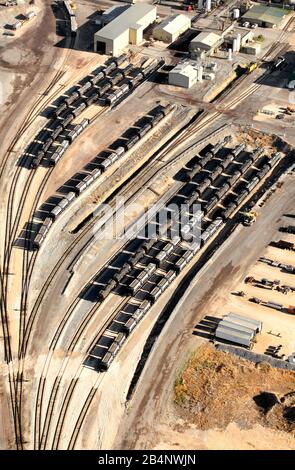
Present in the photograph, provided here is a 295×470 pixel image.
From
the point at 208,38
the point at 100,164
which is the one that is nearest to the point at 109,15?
the point at 208,38

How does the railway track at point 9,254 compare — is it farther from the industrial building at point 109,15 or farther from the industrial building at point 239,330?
the industrial building at point 239,330

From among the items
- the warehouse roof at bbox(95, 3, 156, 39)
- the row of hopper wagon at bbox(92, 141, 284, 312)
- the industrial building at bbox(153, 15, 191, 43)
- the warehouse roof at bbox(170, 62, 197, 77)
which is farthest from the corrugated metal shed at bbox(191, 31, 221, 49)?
the row of hopper wagon at bbox(92, 141, 284, 312)

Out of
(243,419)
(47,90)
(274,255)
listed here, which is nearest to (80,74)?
(47,90)

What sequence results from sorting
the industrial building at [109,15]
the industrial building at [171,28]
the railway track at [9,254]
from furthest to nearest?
the industrial building at [109,15] → the industrial building at [171,28] → the railway track at [9,254]

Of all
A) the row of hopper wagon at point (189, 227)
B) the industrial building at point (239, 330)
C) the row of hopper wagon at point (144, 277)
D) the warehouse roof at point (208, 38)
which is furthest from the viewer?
the warehouse roof at point (208, 38)

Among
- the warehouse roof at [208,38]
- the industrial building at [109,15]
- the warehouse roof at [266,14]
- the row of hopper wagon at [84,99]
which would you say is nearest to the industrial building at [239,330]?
the row of hopper wagon at [84,99]

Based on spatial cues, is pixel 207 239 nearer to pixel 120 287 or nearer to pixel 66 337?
pixel 120 287
